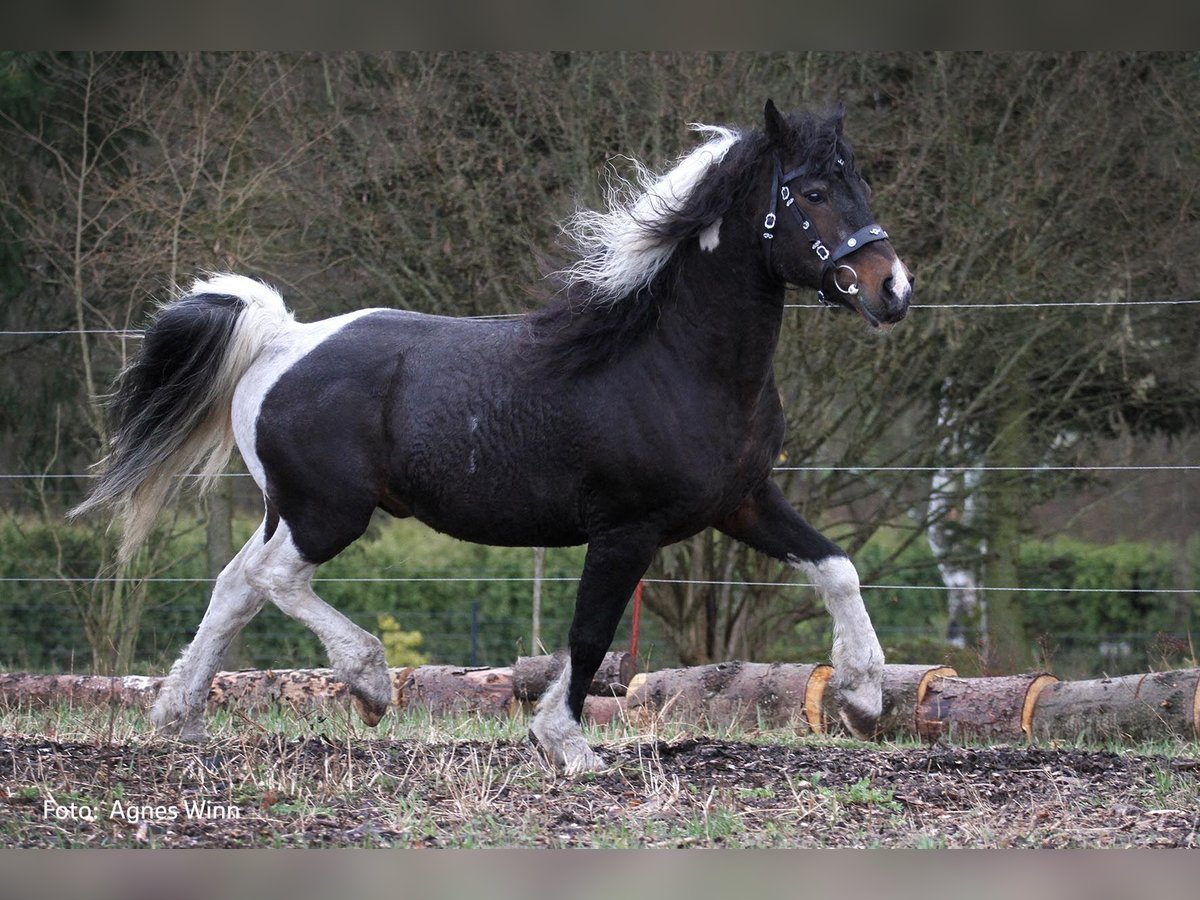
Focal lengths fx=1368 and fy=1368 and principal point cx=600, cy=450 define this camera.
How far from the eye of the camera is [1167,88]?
9562mm

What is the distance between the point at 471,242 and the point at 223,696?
3987 mm

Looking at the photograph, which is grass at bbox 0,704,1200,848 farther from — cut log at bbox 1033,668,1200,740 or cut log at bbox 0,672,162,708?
cut log at bbox 0,672,162,708

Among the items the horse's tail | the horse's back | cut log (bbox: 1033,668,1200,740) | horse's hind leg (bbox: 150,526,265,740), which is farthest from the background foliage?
the horse's back

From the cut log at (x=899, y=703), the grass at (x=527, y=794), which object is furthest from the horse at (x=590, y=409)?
the cut log at (x=899, y=703)

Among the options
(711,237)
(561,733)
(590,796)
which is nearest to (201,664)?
(561,733)

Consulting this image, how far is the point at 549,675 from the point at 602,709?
33 cm

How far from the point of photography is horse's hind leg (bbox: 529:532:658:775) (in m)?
4.90

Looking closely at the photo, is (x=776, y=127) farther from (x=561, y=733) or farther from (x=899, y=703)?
(x=899, y=703)

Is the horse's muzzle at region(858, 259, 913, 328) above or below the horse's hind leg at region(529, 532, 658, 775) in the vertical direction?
above

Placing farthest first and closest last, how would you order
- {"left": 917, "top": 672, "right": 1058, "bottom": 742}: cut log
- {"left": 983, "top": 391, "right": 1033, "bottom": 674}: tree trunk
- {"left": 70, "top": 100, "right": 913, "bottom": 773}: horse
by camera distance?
1. {"left": 983, "top": 391, "right": 1033, "bottom": 674}: tree trunk
2. {"left": 917, "top": 672, "right": 1058, "bottom": 742}: cut log
3. {"left": 70, "top": 100, "right": 913, "bottom": 773}: horse

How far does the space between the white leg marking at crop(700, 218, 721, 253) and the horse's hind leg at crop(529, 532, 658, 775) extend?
1.08 m

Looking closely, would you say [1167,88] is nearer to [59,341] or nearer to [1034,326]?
[1034,326]
